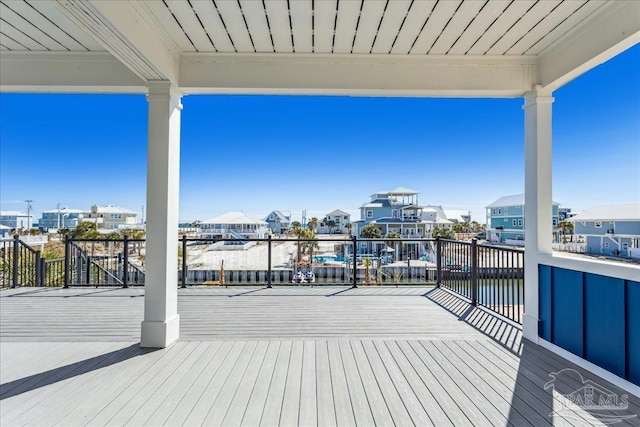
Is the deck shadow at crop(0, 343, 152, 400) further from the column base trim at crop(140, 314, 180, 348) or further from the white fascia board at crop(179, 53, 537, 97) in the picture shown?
the white fascia board at crop(179, 53, 537, 97)

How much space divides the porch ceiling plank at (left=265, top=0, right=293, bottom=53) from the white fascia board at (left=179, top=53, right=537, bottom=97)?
16cm

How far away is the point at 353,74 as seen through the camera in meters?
2.88

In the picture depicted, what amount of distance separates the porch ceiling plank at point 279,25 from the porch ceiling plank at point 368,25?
0.58 metres

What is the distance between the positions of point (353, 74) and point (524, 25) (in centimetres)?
143

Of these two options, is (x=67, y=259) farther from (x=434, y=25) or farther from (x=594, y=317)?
(x=594, y=317)

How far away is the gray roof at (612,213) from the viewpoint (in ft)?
7.47

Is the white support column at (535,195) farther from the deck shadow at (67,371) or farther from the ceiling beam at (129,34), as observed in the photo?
the deck shadow at (67,371)

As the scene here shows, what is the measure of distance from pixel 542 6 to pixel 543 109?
1072mm

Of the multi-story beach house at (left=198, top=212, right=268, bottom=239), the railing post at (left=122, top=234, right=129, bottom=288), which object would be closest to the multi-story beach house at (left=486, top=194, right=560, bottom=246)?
the railing post at (left=122, top=234, right=129, bottom=288)

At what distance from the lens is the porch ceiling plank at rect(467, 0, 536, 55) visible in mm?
2111

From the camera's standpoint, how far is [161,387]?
2033 mm

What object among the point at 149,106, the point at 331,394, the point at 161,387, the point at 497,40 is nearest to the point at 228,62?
the point at 149,106

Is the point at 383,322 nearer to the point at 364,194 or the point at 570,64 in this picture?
the point at 570,64

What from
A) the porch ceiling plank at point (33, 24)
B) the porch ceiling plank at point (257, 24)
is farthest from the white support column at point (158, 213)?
the porch ceiling plank at point (257, 24)
